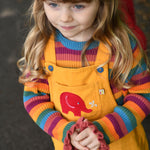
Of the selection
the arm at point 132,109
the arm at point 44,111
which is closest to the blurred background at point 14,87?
the arm at point 44,111

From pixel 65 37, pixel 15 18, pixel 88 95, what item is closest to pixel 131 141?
pixel 88 95

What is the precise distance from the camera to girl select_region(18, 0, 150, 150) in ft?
3.43

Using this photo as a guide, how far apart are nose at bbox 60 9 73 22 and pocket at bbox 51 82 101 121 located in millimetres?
299

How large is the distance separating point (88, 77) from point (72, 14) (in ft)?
0.95

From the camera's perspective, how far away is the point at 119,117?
1087 millimetres

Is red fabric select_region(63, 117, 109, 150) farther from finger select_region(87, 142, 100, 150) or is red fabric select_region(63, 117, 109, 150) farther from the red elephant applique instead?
the red elephant applique

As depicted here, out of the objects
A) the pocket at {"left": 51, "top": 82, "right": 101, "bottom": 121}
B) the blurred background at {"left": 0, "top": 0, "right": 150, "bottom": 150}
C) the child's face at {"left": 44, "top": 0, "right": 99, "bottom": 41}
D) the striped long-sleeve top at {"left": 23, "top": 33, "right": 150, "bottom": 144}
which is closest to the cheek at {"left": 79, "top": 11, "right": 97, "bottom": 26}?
the child's face at {"left": 44, "top": 0, "right": 99, "bottom": 41}

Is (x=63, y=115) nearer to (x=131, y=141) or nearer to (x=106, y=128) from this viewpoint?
(x=106, y=128)

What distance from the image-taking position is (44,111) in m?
1.16

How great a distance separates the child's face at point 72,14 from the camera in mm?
923

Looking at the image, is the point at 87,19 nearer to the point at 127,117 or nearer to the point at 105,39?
the point at 105,39

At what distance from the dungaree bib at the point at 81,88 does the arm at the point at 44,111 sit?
1.5 inches

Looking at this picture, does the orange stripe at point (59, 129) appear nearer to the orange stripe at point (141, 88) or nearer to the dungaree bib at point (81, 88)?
the dungaree bib at point (81, 88)

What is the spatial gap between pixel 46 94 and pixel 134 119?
0.41m
